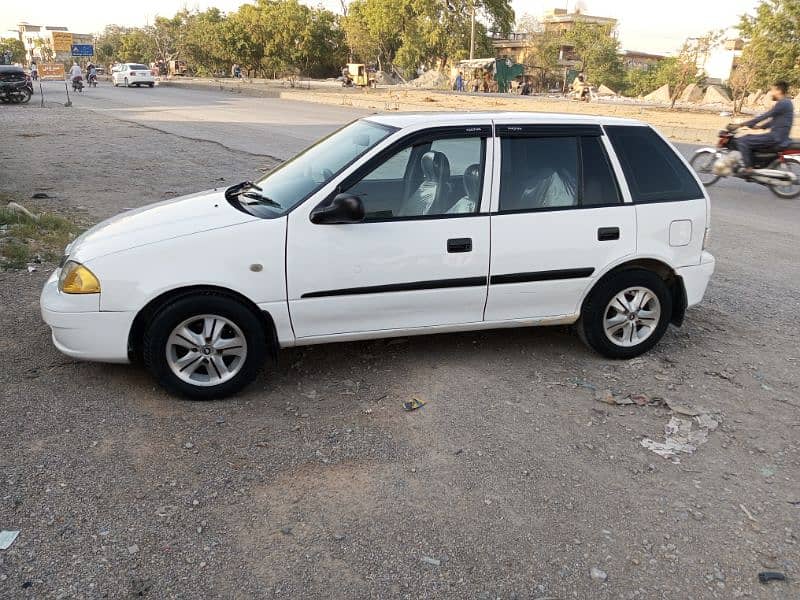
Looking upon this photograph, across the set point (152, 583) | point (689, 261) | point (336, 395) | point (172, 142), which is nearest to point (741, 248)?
point (689, 261)

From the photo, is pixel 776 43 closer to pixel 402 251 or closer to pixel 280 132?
pixel 280 132

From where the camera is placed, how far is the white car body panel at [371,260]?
386cm

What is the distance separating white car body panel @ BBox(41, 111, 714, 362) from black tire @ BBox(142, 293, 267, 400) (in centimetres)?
9

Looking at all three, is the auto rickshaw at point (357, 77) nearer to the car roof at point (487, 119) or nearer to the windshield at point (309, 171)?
the windshield at point (309, 171)

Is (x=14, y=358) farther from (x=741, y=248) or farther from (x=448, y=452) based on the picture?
(x=741, y=248)

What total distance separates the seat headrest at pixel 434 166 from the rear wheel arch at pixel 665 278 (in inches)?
49.5

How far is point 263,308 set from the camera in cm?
399

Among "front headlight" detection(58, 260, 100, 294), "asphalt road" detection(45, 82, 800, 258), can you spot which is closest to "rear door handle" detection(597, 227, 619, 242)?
"front headlight" detection(58, 260, 100, 294)

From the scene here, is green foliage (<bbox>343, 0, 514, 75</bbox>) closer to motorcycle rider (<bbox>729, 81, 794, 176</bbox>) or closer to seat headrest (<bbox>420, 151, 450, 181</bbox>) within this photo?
motorcycle rider (<bbox>729, 81, 794, 176</bbox>)

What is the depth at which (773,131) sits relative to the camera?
38.1 ft

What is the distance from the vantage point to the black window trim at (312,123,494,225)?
4.13m

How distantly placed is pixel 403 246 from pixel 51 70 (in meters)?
59.5

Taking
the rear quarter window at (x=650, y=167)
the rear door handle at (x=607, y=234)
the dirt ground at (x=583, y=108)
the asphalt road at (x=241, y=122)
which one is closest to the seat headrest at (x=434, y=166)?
the rear door handle at (x=607, y=234)

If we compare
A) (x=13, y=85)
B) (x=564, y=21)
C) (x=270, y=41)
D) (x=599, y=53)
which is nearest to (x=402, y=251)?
(x=13, y=85)
